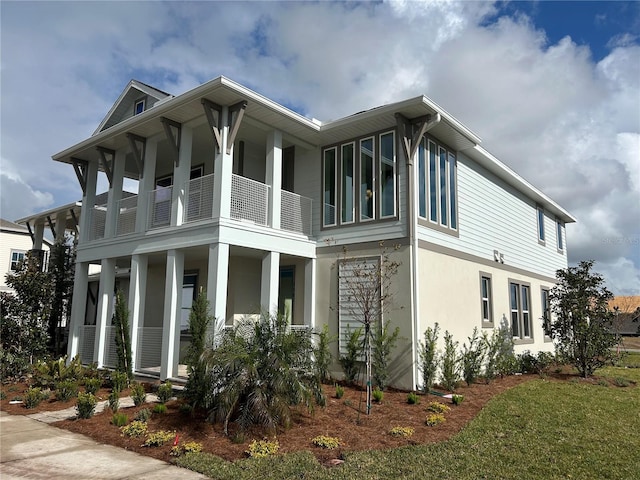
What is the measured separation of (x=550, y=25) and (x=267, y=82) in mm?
6860

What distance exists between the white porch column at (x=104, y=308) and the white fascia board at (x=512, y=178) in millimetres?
11483

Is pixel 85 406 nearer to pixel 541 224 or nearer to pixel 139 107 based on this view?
pixel 139 107

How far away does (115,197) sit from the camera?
47.2 feet

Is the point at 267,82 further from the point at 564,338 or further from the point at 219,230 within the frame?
the point at 564,338

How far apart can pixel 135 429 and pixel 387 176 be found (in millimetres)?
8116

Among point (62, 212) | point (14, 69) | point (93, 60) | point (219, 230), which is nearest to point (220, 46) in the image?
point (93, 60)

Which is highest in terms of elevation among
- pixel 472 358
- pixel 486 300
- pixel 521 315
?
pixel 486 300

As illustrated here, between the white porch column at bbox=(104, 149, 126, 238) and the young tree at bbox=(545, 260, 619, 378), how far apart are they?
1415 centimetres

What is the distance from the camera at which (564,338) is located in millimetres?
14789

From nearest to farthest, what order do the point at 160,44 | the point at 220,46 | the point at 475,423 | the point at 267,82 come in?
the point at 475,423, the point at 220,46, the point at 160,44, the point at 267,82

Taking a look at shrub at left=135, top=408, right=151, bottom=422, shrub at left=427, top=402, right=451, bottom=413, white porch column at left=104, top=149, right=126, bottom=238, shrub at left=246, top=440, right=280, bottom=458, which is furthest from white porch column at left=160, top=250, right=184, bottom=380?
shrub at left=427, top=402, right=451, bottom=413

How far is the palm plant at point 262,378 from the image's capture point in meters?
7.37

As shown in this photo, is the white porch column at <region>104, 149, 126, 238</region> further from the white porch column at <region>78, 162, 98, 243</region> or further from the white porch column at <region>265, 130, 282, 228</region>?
the white porch column at <region>265, 130, 282, 228</region>

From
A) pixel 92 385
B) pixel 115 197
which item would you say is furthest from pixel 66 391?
pixel 115 197
